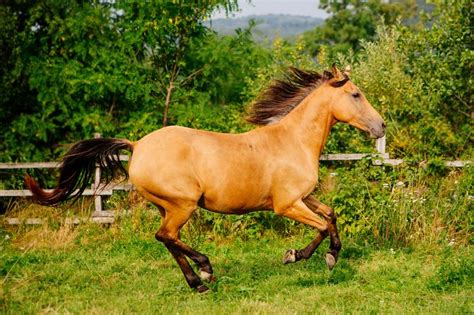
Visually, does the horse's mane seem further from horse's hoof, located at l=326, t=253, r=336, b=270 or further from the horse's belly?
horse's hoof, located at l=326, t=253, r=336, b=270

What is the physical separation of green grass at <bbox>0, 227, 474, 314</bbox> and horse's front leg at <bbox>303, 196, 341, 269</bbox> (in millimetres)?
213

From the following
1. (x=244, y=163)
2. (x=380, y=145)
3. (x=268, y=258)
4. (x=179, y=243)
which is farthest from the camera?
(x=380, y=145)

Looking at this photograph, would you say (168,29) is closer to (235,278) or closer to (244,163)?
(244,163)

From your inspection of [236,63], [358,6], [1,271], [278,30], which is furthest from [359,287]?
[358,6]

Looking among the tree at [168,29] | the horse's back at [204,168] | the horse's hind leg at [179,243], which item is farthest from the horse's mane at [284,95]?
the tree at [168,29]

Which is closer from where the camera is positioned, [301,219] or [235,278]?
[301,219]

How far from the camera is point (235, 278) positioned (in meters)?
6.68

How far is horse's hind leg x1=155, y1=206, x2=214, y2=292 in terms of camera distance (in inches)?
246

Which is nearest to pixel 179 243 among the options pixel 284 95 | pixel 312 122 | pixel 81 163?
pixel 81 163

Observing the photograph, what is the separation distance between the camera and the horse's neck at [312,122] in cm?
681

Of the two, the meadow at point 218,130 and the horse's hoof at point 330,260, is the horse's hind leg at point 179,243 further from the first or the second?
the horse's hoof at point 330,260

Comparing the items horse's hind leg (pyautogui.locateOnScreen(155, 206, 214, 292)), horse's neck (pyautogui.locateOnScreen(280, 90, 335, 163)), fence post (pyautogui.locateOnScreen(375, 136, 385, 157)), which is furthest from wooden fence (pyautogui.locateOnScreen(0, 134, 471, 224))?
horse's hind leg (pyautogui.locateOnScreen(155, 206, 214, 292))

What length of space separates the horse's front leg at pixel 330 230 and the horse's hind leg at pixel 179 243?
1.36m

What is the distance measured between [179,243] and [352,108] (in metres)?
2.54
